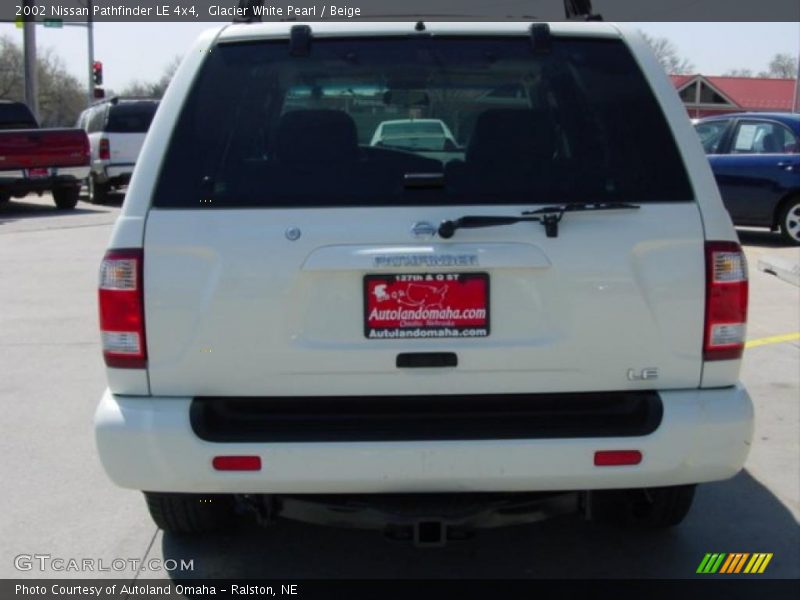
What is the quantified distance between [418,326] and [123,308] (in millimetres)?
932

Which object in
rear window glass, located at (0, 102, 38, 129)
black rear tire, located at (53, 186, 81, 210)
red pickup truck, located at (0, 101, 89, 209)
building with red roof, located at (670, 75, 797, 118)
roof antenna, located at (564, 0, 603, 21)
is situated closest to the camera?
roof antenna, located at (564, 0, 603, 21)

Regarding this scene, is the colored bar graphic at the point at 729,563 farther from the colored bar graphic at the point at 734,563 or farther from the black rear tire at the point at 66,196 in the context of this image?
the black rear tire at the point at 66,196

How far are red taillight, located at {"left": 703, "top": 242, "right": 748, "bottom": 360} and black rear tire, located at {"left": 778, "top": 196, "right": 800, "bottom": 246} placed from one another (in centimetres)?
1034

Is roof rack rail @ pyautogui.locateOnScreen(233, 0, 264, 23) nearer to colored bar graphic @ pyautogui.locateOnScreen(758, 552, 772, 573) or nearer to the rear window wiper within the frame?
the rear window wiper

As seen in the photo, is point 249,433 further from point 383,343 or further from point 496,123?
point 496,123

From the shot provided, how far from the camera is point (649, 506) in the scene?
4051 mm

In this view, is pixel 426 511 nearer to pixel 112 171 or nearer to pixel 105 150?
pixel 105 150

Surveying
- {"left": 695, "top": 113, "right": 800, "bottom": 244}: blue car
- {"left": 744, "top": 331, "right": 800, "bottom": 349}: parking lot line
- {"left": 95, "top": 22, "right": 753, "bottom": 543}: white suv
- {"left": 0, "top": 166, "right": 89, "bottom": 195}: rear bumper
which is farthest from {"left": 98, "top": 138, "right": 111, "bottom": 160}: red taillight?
{"left": 95, "top": 22, "right": 753, "bottom": 543}: white suv

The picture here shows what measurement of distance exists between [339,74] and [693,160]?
1222 millimetres

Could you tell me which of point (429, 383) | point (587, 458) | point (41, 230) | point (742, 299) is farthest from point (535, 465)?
point (41, 230)

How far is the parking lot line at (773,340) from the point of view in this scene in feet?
25.2

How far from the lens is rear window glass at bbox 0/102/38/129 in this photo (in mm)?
19844

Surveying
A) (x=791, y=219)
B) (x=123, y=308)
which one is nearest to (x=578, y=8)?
(x=123, y=308)

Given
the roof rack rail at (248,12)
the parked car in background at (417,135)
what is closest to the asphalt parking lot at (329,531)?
the parked car in background at (417,135)
